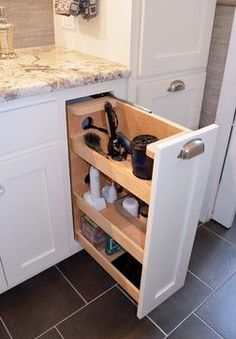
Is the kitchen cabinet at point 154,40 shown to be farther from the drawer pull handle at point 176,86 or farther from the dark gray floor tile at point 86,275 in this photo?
the dark gray floor tile at point 86,275

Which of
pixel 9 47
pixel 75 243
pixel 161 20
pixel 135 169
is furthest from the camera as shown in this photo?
pixel 75 243

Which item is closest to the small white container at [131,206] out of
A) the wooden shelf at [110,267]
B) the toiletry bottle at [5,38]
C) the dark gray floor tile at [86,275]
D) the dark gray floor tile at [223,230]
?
the wooden shelf at [110,267]

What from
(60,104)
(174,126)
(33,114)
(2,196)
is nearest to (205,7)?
(174,126)

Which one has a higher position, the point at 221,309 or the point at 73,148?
the point at 73,148

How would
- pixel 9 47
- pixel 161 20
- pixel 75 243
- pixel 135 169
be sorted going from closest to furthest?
pixel 135 169 < pixel 161 20 < pixel 9 47 < pixel 75 243

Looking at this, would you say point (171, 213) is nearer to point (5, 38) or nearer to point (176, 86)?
point (176, 86)

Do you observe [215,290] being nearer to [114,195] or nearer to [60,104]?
[114,195]

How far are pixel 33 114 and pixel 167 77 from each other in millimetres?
624

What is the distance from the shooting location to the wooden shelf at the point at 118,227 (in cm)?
106

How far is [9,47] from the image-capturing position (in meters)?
1.24

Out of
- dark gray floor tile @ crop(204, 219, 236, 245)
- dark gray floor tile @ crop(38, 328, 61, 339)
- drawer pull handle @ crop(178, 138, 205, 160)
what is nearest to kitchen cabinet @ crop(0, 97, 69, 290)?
dark gray floor tile @ crop(38, 328, 61, 339)

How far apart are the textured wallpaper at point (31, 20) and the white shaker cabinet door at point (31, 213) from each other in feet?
2.07

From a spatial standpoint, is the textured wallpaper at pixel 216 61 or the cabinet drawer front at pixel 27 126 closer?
the cabinet drawer front at pixel 27 126

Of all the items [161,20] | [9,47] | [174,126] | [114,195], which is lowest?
[114,195]
